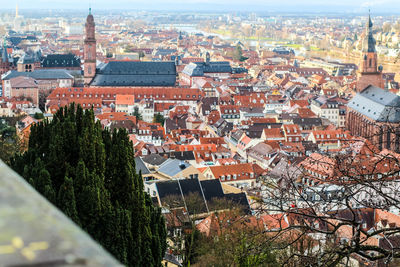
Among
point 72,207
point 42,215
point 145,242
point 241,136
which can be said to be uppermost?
point 42,215

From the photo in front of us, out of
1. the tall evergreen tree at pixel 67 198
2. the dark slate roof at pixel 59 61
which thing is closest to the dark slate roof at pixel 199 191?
the tall evergreen tree at pixel 67 198

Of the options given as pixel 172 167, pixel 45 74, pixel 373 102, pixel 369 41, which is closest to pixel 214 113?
pixel 373 102

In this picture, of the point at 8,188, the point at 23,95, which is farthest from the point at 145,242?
the point at 23,95

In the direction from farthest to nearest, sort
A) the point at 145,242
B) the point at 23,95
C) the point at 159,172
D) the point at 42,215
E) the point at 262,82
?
the point at 262,82, the point at 23,95, the point at 159,172, the point at 145,242, the point at 42,215

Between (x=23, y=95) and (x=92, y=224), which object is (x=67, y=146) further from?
(x=23, y=95)

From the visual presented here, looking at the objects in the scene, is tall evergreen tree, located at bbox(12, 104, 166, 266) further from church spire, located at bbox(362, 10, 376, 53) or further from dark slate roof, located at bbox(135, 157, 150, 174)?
church spire, located at bbox(362, 10, 376, 53)

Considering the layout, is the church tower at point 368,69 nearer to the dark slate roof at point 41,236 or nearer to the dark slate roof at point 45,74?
the dark slate roof at point 45,74

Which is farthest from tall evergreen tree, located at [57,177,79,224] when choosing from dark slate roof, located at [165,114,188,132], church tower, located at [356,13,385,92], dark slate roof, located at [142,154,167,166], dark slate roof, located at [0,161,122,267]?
church tower, located at [356,13,385,92]
